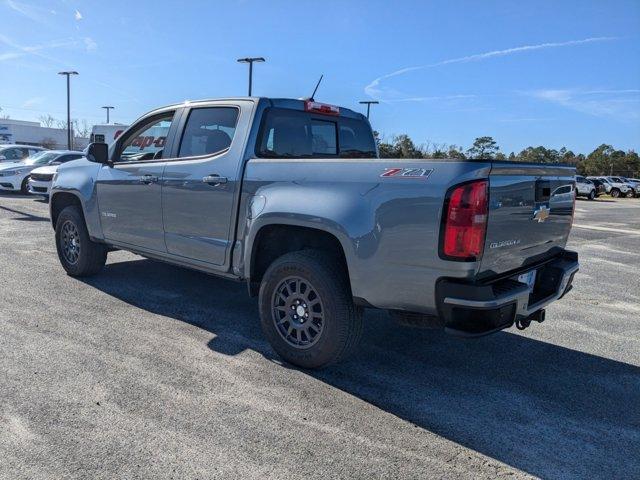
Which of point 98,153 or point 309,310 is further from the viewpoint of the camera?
point 98,153

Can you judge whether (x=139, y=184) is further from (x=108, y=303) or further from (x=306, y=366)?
(x=306, y=366)

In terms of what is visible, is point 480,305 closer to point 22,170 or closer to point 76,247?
point 76,247

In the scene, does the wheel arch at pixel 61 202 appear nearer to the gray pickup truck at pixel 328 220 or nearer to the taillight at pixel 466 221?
the gray pickup truck at pixel 328 220

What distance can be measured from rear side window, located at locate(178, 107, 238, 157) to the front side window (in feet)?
1.08

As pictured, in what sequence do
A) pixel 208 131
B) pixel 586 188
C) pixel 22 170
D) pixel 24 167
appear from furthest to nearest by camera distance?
pixel 586 188
pixel 24 167
pixel 22 170
pixel 208 131

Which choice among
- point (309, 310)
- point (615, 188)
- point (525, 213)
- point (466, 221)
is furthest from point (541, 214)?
point (615, 188)

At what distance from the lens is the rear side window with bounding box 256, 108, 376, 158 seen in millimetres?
4406

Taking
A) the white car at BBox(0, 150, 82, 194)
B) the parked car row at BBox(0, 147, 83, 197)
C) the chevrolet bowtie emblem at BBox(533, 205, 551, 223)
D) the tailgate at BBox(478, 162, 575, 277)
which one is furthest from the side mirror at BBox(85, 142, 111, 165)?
the white car at BBox(0, 150, 82, 194)

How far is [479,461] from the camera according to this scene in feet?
9.07

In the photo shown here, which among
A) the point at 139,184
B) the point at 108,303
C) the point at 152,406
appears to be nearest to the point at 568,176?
the point at 152,406

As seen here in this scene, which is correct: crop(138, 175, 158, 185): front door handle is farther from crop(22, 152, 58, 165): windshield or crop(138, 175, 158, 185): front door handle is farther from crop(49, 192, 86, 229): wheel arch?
crop(22, 152, 58, 165): windshield

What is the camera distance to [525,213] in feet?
11.1

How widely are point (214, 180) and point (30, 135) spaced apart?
279ft

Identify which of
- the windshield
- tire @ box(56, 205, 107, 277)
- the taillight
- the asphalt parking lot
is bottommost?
the asphalt parking lot
